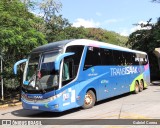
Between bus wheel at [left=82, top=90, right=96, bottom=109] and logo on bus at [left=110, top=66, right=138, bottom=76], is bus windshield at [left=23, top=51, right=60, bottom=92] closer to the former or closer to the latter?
bus wheel at [left=82, top=90, right=96, bottom=109]

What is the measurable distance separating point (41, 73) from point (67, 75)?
3.55 ft

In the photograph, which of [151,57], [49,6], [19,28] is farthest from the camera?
[151,57]

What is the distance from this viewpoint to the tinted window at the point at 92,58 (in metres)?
15.3

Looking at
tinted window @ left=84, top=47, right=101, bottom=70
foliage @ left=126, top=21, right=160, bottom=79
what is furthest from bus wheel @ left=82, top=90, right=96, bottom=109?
foliage @ left=126, top=21, right=160, bottom=79

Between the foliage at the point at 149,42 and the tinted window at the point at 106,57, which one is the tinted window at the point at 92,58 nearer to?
the tinted window at the point at 106,57

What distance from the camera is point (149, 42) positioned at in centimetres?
3372

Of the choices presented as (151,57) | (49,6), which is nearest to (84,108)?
(49,6)

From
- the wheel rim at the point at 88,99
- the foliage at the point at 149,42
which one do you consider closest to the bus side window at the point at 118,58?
the wheel rim at the point at 88,99

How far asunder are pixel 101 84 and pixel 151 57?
64.5 feet

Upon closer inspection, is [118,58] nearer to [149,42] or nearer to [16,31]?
[16,31]

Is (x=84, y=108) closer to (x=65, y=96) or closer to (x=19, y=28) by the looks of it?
(x=65, y=96)

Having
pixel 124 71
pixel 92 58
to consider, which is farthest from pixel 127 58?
pixel 92 58

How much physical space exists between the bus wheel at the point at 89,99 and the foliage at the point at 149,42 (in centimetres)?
1776

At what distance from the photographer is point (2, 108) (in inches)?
723
